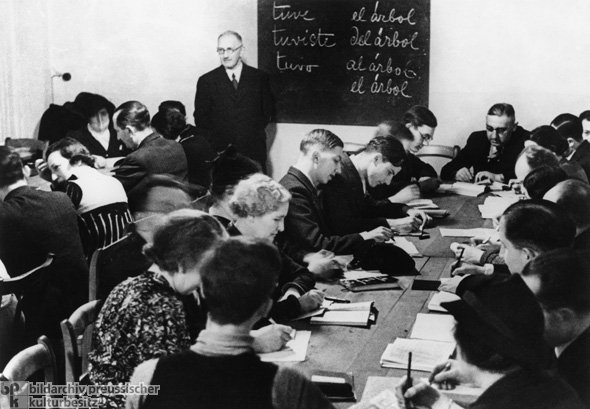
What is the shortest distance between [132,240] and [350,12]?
9.40 feet

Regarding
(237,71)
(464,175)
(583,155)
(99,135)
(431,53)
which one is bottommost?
(464,175)

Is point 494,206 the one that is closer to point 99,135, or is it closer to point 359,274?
point 359,274

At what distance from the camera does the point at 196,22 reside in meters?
4.87

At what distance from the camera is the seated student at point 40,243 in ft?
12.3

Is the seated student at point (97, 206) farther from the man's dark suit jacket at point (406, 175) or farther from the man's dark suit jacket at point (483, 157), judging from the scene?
the man's dark suit jacket at point (483, 157)

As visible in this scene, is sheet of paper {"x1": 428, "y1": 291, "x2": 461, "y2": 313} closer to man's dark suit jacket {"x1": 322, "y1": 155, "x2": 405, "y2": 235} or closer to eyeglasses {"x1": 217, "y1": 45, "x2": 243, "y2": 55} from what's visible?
man's dark suit jacket {"x1": 322, "y1": 155, "x2": 405, "y2": 235}

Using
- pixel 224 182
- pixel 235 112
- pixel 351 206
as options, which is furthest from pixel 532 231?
pixel 235 112

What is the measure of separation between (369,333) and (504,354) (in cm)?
85

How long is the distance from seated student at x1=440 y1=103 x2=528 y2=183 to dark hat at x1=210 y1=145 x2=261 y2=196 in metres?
2.39

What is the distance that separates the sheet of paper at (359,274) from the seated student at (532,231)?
72 cm

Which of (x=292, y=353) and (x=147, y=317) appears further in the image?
(x=292, y=353)

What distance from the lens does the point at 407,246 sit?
4.48 metres

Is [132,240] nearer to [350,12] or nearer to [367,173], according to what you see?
[367,173]

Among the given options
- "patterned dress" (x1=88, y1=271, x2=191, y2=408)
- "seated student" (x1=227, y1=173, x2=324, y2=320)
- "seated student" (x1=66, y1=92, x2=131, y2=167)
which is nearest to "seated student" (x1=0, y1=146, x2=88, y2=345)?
"seated student" (x1=227, y1=173, x2=324, y2=320)
